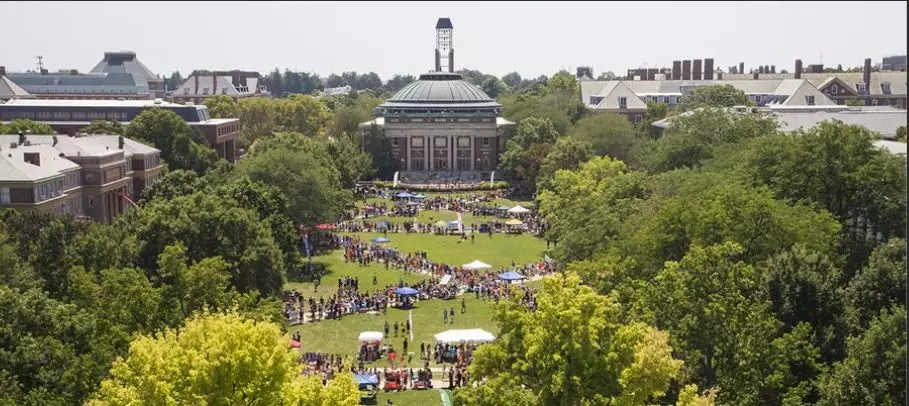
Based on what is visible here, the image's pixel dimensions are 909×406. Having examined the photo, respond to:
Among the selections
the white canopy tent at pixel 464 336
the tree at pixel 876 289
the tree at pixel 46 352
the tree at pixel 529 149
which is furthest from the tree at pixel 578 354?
the tree at pixel 529 149

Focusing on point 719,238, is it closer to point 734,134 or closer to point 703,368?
point 703,368

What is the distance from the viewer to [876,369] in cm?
2555

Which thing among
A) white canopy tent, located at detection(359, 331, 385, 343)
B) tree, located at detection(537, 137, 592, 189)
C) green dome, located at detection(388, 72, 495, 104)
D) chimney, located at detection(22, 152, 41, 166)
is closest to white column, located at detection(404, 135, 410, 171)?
green dome, located at detection(388, 72, 495, 104)

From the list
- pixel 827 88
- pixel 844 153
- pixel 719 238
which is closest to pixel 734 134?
pixel 844 153

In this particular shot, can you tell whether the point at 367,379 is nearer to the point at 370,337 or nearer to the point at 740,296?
the point at 370,337

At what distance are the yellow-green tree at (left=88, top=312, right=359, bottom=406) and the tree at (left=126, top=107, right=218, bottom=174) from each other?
223 ft

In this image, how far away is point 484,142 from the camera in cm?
12319

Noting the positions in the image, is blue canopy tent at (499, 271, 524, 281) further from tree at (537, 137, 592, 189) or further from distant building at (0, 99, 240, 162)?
distant building at (0, 99, 240, 162)

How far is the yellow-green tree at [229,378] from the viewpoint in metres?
24.8

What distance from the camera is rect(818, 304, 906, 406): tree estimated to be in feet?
81.5

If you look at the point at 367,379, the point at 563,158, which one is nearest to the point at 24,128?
the point at 563,158

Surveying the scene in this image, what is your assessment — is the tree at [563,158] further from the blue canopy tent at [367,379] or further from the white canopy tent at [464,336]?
the blue canopy tent at [367,379]

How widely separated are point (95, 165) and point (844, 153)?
4946 cm

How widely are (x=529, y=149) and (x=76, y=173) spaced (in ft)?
155
